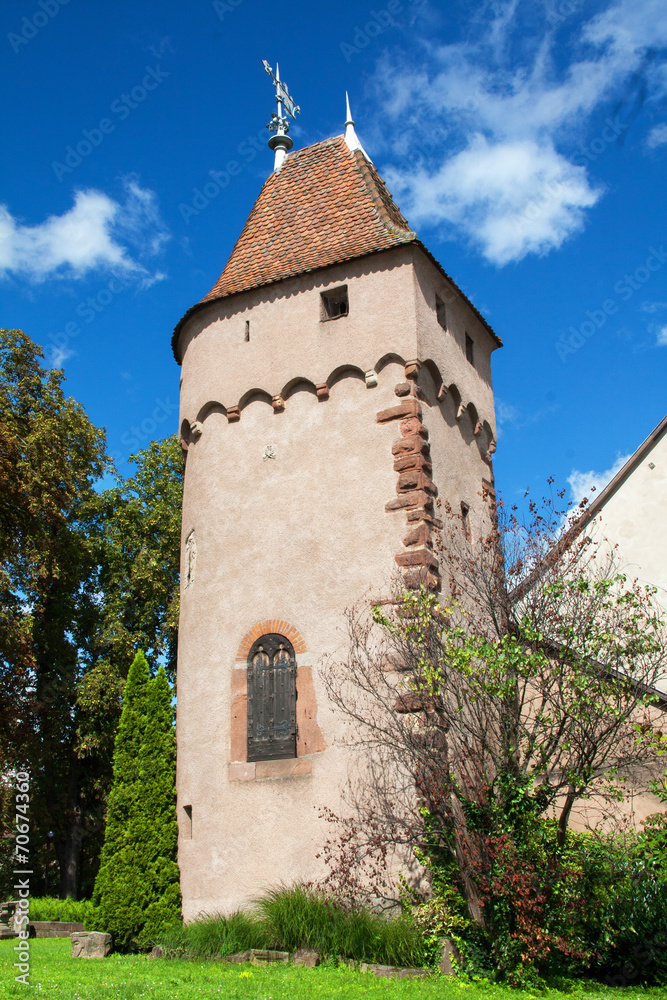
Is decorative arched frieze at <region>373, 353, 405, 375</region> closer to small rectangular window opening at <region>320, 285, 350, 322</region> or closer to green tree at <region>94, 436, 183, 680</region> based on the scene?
small rectangular window opening at <region>320, 285, 350, 322</region>

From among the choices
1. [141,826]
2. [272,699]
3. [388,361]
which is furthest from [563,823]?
[388,361]

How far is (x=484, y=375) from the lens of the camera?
13.1m

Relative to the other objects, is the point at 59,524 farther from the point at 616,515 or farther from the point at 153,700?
the point at 616,515

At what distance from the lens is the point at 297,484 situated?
1077cm

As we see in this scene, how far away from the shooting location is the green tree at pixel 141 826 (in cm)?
977

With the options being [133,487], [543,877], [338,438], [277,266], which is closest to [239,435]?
[338,438]

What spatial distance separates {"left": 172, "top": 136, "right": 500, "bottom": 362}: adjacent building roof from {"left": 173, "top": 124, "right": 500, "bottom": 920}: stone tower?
0.16 ft

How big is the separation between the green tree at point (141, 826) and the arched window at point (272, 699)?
1553mm

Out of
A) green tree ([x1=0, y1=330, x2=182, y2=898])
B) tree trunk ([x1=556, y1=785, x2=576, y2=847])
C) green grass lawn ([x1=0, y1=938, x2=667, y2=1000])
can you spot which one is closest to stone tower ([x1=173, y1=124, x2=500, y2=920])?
green grass lawn ([x1=0, y1=938, x2=667, y2=1000])

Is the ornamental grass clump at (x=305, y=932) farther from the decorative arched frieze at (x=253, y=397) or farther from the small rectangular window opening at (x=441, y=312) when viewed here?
the small rectangular window opening at (x=441, y=312)

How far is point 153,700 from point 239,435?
3733mm

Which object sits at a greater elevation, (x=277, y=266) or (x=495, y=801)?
(x=277, y=266)

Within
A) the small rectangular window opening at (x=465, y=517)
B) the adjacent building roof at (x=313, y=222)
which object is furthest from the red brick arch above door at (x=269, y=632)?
the adjacent building roof at (x=313, y=222)

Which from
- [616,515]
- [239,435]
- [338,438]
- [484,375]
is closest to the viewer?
[338,438]
